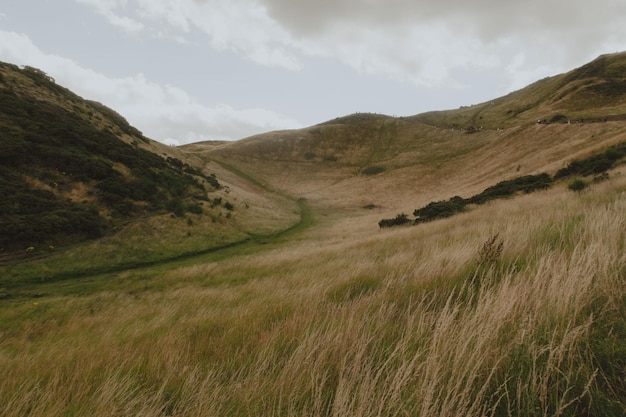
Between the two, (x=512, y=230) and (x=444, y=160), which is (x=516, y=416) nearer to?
(x=512, y=230)

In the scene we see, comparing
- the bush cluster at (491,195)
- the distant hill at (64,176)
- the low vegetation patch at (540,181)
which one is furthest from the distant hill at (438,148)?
the distant hill at (64,176)

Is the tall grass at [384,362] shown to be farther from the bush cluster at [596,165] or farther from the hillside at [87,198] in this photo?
the bush cluster at [596,165]

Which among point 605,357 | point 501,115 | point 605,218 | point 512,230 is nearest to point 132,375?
point 605,357

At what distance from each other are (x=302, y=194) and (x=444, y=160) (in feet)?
98.9

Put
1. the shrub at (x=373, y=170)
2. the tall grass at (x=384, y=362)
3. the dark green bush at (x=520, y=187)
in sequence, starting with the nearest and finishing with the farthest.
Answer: the tall grass at (x=384, y=362) → the dark green bush at (x=520, y=187) → the shrub at (x=373, y=170)

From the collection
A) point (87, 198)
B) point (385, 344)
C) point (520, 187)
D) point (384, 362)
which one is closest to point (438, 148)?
point (520, 187)

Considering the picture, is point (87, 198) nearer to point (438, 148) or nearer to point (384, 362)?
point (384, 362)

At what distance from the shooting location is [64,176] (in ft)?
86.9

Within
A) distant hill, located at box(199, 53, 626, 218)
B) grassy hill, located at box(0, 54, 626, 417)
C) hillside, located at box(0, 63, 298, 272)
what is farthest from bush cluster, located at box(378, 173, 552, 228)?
grassy hill, located at box(0, 54, 626, 417)

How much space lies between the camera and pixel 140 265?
21.9 meters

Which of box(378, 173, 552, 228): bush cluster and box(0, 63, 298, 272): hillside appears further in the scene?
box(378, 173, 552, 228): bush cluster

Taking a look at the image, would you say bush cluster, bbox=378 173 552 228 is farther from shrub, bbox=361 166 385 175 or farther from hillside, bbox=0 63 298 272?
shrub, bbox=361 166 385 175

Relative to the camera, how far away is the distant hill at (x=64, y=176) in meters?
21.1

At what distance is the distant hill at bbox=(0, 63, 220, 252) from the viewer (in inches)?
831
